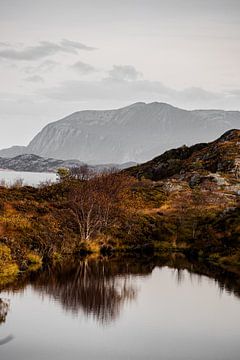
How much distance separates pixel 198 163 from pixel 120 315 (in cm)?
8954

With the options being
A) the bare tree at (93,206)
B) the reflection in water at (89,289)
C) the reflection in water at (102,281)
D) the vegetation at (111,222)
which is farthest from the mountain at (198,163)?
the reflection in water at (89,289)

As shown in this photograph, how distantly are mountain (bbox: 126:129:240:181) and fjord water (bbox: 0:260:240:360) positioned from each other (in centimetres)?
5893

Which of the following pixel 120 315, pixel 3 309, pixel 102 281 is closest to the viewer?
pixel 3 309

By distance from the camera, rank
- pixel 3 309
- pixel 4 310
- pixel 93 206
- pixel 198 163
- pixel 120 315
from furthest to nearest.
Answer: pixel 198 163
pixel 93 206
pixel 120 315
pixel 3 309
pixel 4 310

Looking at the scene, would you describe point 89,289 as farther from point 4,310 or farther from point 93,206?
point 93,206

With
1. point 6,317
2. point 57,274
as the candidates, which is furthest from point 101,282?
point 6,317

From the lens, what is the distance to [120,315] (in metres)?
50.1

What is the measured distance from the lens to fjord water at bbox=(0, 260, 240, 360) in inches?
1574

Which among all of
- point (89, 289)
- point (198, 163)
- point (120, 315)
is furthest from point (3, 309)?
point (198, 163)

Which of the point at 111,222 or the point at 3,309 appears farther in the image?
the point at 111,222

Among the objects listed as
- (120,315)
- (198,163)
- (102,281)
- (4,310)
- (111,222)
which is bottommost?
(120,315)

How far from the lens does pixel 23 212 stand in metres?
81.6

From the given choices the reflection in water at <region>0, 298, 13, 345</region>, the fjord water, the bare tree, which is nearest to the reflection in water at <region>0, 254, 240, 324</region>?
the reflection in water at <region>0, 298, 13, 345</region>

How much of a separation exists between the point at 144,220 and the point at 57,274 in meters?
27.4
